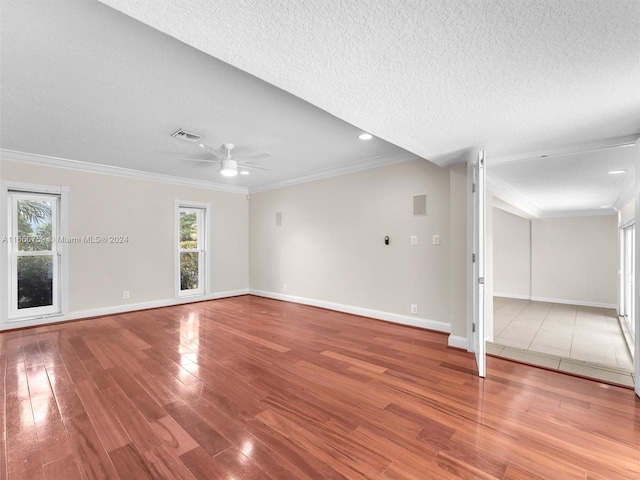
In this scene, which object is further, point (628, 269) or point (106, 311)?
point (628, 269)

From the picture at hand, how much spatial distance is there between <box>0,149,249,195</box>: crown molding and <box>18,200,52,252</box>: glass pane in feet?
2.08

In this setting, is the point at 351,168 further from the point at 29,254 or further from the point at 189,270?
the point at 29,254

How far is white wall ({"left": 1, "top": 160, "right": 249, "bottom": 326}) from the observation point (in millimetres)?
4789

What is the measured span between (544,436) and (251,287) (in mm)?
6125

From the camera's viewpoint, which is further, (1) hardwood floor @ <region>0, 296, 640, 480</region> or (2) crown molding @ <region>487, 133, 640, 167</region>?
(2) crown molding @ <region>487, 133, 640, 167</region>

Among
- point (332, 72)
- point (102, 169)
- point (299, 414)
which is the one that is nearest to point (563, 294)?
point (299, 414)

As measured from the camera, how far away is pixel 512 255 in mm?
8156

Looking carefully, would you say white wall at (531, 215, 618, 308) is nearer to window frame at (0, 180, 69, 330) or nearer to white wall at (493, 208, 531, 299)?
white wall at (493, 208, 531, 299)

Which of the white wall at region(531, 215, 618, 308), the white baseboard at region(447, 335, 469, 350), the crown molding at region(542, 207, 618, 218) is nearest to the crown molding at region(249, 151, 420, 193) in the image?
the white baseboard at region(447, 335, 469, 350)

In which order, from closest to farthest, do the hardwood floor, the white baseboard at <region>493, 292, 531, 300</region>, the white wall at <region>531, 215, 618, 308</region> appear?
the hardwood floor, the white wall at <region>531, 215, 618, 308</region>, the white baseboard at <region>493, 292, 531, 300</region>

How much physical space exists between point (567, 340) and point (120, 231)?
726 centimetres

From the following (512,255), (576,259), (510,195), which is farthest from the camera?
(512,255)

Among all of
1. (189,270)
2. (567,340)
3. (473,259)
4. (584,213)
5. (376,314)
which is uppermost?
(584,213)

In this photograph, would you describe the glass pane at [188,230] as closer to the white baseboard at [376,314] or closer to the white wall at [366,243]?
the white wall at [366,243]
